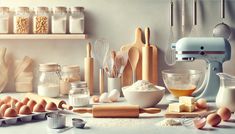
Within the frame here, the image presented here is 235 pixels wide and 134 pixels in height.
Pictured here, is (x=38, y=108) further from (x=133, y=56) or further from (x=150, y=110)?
(x=133, y=56)

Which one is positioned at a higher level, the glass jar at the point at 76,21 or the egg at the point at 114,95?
the glass jar at the point at 76,21

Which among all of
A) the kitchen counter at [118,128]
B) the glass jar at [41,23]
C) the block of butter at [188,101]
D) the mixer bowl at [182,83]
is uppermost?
the glass jar at [41,23]

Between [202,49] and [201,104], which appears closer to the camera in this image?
[201,104]

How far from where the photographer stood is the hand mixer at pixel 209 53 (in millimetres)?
2221

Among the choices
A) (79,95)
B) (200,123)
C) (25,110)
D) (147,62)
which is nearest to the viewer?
(200,123)

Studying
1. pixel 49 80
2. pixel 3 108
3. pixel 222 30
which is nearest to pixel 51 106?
pixel 3 108

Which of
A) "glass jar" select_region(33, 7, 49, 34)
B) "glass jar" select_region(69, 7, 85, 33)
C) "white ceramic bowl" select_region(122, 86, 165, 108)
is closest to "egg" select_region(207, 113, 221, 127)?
"white ceramic bowl" select_region(122, 86, 165, 108)

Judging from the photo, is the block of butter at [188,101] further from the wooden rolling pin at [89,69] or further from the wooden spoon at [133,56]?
the wooden rolling pin at [89,69]

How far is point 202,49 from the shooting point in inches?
88.0

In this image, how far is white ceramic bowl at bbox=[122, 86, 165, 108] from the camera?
2111 mm

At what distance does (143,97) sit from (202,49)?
36cm

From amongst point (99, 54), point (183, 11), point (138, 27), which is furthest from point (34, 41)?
point (183, 11)

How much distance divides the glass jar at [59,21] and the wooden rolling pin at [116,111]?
0.60 m

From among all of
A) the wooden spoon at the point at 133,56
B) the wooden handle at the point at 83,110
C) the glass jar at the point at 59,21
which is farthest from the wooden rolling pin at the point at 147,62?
the wooden handle at the point at 83,110
